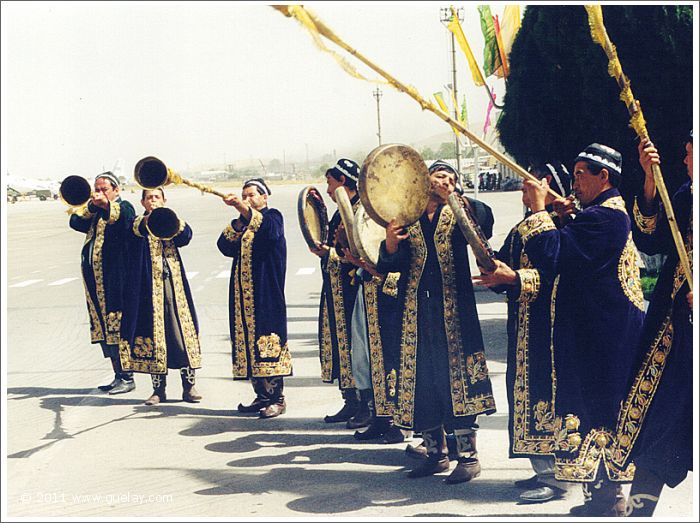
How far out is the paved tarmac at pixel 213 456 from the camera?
550 cm

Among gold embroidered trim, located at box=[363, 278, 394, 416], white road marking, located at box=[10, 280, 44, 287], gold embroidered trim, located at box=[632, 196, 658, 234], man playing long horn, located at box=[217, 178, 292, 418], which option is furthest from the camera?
white road marking, located at box=[10, 280, 44, 287]

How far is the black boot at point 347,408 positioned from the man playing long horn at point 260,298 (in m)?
0.56

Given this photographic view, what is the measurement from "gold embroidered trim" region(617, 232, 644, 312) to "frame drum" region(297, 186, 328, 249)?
2889 millimetres

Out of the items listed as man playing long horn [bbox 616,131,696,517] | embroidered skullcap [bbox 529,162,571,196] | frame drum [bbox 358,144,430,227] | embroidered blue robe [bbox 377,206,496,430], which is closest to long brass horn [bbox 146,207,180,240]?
embroidered blue robe [bbox 377,206,496,430]

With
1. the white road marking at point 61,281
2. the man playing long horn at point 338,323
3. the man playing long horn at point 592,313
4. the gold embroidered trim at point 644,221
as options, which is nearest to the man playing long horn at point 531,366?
the man playing long horn at point 592,313

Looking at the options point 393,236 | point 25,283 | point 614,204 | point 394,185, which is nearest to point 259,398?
point 393,236

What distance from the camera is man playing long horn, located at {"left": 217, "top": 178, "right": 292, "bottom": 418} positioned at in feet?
25.5

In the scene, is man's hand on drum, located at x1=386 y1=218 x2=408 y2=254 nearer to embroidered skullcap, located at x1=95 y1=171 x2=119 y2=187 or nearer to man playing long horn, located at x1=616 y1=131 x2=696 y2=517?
man playing long horn, located at x1=616 y1=131 x2=696 y2=517

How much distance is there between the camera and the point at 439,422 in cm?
574

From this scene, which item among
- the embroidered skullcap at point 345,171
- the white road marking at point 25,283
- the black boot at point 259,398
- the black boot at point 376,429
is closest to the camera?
the black boot at point 376,429

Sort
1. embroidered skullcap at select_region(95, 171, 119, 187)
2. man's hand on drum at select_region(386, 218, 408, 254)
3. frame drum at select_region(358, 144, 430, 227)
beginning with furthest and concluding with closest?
1. embroidered skullcap at select_region(95, 171, 119, 187)
2. man's hand on drum at select_region(386, 218, 408, 254)
3. frame drum at select_region(358, 144, 430, 227)

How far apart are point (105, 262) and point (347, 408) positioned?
2749 mm

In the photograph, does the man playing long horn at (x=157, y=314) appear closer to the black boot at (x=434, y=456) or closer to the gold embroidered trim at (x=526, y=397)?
the black boot at (x=434, y=456)

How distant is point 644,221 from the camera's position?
470 centimetres
